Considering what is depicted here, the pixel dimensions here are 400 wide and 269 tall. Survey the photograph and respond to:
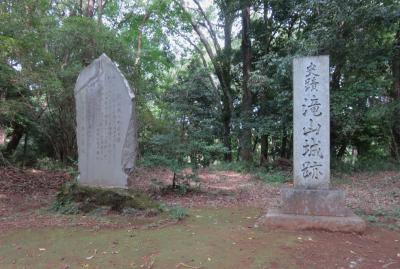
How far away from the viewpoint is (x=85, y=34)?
30.4ft

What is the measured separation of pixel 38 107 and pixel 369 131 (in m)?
12.5

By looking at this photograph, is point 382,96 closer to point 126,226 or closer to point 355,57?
point 355,57

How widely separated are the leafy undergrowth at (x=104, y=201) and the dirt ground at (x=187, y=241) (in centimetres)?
26

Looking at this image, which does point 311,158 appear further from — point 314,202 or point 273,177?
point 273,177

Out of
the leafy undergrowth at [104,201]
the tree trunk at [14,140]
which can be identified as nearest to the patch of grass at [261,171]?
the leafy undergrowth at [104,201]

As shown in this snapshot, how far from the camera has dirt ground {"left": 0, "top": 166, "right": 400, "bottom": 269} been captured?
4.26 meters

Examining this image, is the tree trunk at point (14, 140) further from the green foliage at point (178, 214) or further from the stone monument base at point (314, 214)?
the stone monument base at point (314, 214)

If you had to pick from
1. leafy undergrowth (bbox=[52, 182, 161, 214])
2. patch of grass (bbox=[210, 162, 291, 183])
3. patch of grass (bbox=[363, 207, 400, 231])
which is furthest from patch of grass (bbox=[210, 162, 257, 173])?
leafy undergrowth (bbox=[52, 182, 161, 214])

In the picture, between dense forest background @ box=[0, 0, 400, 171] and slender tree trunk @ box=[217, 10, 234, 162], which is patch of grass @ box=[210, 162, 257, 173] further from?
slender tree trunk @ box=[217, 10, 234, 162]

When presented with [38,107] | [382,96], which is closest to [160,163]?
[38,107]

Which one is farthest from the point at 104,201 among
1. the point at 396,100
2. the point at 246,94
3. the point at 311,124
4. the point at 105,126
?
the point at 246,94

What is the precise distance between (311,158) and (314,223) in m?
1.06

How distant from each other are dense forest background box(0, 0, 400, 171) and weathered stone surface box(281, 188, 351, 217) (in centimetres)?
323

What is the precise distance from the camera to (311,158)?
6.06 meters
